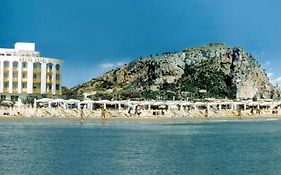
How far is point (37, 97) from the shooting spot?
13812 cm

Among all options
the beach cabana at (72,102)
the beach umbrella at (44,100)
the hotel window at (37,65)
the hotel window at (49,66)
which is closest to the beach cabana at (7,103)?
the beach umbrella at (44,100)

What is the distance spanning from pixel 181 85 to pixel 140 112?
57.7 metres

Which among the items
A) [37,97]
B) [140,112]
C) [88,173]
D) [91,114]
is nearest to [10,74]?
[37,97]

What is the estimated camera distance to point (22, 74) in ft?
452

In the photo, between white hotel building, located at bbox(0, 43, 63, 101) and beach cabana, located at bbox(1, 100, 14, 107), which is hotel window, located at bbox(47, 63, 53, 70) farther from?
beach cabana, located at bbox(1, 100, 14, 107)

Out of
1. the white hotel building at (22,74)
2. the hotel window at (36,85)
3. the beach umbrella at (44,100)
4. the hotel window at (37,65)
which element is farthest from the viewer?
the hotel window at (36,85)

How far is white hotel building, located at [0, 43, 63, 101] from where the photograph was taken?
137375 millimetres

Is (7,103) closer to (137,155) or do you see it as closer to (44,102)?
(44,102)

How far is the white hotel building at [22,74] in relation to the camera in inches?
5408

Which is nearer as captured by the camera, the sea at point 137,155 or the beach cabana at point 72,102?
the sea at point 137,155

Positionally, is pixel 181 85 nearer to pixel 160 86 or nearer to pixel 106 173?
pixel 160 86

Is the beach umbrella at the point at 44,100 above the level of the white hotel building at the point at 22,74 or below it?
below

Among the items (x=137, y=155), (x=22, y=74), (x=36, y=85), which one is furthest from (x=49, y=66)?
(x=137, y=155)

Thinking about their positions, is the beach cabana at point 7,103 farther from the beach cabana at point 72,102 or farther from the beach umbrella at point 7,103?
the beach cabana at point 72,102
